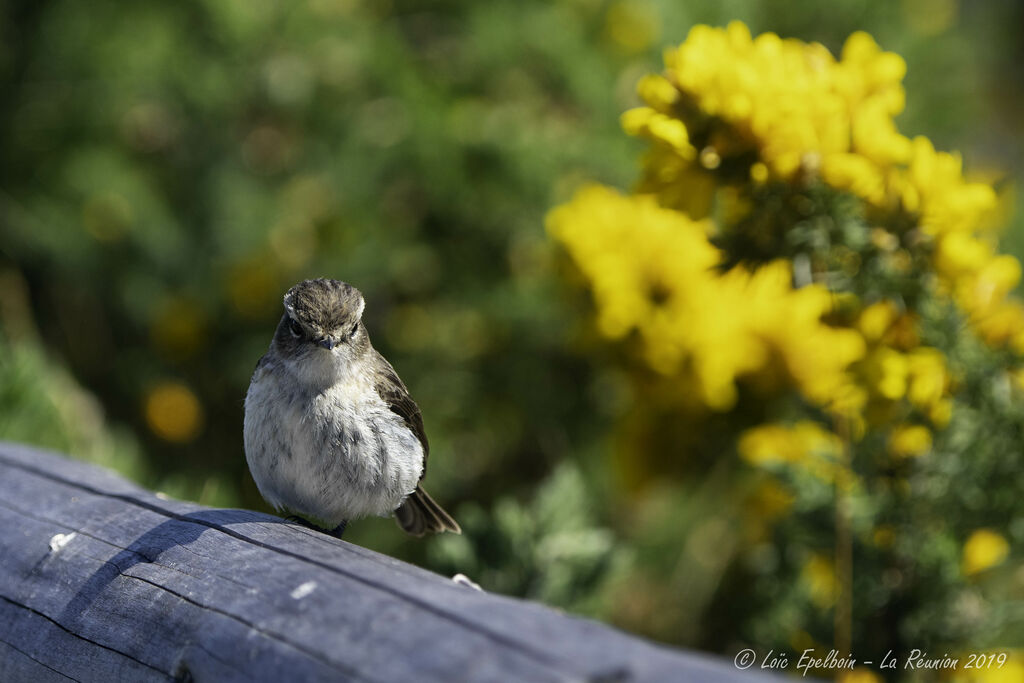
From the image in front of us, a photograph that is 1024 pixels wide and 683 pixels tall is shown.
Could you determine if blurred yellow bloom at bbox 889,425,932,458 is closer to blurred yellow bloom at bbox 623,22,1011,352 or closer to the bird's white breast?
blurred yellow bloom at bbox 623,22,1011,352

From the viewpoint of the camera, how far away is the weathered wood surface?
5.00 ft

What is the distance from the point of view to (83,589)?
2.12 metres

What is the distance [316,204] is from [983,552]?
10.6ft

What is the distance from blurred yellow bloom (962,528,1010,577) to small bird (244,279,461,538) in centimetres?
168

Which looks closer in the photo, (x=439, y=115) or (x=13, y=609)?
(x=13, y=609)

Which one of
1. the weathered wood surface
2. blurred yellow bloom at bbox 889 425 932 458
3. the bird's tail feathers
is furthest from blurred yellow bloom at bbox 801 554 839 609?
the weathered wood surface

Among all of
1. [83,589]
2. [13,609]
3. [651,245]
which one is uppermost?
[651,245]

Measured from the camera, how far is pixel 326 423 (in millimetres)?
2438

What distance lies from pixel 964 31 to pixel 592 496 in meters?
4.81

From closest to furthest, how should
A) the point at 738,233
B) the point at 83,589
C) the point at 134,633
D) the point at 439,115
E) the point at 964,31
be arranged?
the point at 134,633
the point at 83,589
the point at 738,233
the point at 439,115
the point at 964,31

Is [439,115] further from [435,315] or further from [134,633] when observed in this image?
[134,633]

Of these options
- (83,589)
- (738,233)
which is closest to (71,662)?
(83,589)

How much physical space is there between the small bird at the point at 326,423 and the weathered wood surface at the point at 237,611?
22cm

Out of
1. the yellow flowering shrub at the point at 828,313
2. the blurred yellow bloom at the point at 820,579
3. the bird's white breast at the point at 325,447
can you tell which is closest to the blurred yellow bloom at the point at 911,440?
the yellow flowering shrub at the point at 828,313
